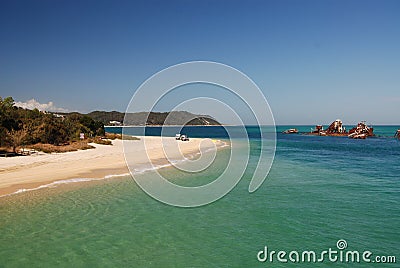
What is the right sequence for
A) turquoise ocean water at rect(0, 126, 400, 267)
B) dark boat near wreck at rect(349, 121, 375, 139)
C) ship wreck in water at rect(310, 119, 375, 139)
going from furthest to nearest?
ship wreck in water at rect(310, 119, 375, 139), dark boat near wreck at rect(349, 121, 375, 139), turquoise ocean water at rect(0, 126, 400, 267)

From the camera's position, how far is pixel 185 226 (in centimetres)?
983

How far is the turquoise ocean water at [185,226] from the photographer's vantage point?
7.58 m

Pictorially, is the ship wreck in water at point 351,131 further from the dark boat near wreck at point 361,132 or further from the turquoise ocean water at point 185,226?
the turquoise ocean water at point 185,226

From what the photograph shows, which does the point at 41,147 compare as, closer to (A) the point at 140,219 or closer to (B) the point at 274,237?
(A) the point at 140,219

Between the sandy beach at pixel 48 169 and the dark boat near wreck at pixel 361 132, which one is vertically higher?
the dark boat near wreck at pixel 361 132

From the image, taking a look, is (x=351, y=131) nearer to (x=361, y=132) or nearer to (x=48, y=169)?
(x=361, y=132)

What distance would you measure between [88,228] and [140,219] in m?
1.80

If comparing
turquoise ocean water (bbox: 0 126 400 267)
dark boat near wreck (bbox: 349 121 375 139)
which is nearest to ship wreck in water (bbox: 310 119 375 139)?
dark boat near wreck (bbox: 349 121 375 139)

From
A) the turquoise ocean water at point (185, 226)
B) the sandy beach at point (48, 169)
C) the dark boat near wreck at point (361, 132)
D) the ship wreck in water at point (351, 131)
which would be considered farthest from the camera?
the ship wreck in water at point (351, 131)

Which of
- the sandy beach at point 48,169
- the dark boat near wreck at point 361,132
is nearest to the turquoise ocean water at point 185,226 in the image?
the sandy beach at point 48,169

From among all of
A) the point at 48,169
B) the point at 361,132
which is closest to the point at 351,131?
the point at 361,132

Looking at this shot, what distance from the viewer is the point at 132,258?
7461 millimetres

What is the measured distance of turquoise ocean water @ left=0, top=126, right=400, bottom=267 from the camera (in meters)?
7.58

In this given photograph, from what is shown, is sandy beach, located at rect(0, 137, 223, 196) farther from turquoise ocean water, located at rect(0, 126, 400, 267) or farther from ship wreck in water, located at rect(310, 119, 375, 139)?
ship wreck in water, located at rect(310, 119, 375, 139)
